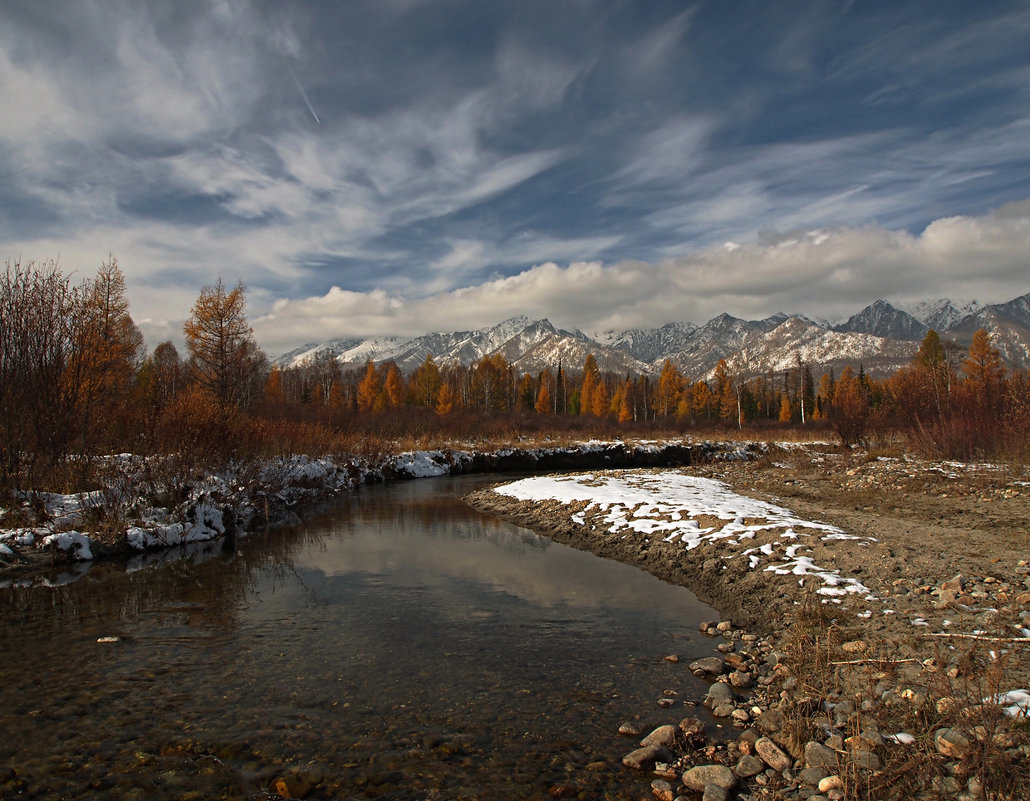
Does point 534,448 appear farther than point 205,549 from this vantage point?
Yes

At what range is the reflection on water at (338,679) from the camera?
4805 millimetres

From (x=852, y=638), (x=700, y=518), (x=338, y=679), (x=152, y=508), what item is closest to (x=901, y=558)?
(x=852, y=638)

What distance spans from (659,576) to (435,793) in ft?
25.0

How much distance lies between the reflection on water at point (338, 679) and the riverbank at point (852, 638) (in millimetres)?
694

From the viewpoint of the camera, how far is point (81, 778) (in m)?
4.70

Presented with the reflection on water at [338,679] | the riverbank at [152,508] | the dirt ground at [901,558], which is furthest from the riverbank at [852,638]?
the riverbank at [152,508]

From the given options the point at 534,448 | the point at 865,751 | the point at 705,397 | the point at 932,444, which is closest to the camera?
the point at 865,751

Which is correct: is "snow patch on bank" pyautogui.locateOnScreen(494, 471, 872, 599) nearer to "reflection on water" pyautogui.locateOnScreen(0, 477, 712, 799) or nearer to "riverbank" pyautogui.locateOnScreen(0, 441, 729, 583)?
"reflection on water" pyautogui.locateOnScreen(0, 477, 712, 799)

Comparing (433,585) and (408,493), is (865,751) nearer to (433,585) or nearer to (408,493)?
(433,585)

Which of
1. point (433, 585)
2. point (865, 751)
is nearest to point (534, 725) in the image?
point (865, 751)

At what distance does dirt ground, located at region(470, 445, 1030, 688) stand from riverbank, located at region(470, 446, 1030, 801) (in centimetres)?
4

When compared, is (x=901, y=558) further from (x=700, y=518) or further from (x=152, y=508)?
(x=152, y=508)

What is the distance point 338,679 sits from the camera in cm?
Result: 657

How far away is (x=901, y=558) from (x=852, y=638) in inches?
138
